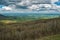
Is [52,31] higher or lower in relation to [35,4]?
lower

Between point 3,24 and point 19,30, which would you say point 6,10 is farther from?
point 19,30

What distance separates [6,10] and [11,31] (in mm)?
758

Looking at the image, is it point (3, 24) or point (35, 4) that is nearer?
point (3, 24)

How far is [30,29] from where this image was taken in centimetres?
429

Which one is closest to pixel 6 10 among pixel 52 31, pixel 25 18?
pixel 25 18

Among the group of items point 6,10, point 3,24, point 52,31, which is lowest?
point 52,31

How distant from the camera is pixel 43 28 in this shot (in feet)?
14.3

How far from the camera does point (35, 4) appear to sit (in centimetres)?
462

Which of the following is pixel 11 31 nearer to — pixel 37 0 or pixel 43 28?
pixel 43 28

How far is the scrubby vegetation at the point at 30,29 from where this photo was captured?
4.20m

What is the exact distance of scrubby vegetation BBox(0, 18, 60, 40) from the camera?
420cm

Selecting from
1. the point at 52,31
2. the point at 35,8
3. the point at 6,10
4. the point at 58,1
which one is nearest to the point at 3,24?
the point at 6,10

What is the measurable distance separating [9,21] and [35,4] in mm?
1041

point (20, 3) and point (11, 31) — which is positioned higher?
point (20, 3)
